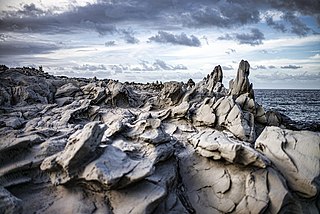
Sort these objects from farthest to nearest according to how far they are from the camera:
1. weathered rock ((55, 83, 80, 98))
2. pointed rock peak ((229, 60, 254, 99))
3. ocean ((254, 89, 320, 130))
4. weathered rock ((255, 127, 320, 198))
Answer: ocean ((254, 89, 320, 130)) → weathered rock ((55, 83, 80, 98)) → pointed rock peak ((229, 60, 254, 99)) → weathered rock ((255, 127, 320, 198))

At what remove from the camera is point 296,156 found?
13.1 m

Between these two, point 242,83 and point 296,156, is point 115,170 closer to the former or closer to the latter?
point 296,156

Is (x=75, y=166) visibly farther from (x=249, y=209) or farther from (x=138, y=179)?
(x=249, y=209)

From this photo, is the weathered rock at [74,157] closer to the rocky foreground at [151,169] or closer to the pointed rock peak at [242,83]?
the rocky foreground at [151,169]

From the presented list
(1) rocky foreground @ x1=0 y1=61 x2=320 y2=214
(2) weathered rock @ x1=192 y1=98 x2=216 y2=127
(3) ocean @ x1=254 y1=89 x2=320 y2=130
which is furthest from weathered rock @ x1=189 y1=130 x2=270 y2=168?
(3) ocean @ x1=254 y1=89 x2=320 y2=130

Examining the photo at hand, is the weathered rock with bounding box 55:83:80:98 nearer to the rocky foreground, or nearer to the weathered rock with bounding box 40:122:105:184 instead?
the rocky foreground

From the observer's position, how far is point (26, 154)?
11516 mm

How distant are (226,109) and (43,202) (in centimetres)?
1297

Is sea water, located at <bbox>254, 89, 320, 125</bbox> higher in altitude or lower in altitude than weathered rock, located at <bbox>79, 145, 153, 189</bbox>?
lower

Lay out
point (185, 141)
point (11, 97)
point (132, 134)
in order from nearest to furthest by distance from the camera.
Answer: point (132, 134) → point (185, 141) → point (11, 97)

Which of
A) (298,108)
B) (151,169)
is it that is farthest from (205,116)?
(298,108)

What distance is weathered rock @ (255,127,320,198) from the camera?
479 inches

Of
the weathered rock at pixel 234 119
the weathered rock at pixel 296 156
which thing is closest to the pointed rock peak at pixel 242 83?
the weathered rock at pixel 234 119

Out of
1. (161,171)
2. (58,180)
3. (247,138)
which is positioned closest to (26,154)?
(58,180)
